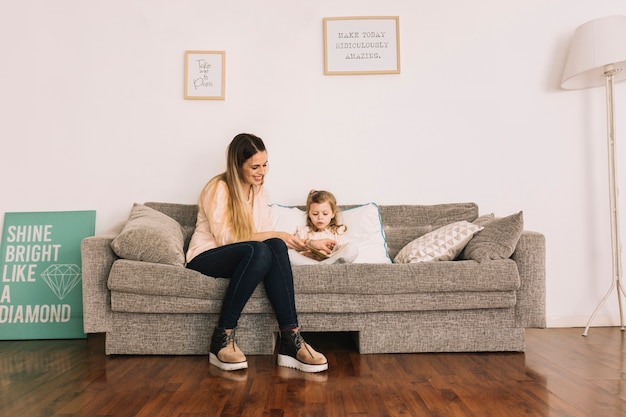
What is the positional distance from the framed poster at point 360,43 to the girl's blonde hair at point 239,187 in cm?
99

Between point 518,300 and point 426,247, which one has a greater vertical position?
point 426,247

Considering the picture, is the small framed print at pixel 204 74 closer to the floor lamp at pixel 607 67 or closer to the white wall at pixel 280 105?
the white wall at pixel 280 105

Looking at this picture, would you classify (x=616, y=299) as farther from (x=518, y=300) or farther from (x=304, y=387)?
(x=304, y=387)

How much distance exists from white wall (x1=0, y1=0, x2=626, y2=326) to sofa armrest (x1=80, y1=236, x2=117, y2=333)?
2.74 ft

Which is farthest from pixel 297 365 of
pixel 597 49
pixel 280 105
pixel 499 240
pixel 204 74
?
pixel 597 49

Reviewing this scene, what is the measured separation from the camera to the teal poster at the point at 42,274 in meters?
3.07

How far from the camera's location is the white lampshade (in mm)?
2949

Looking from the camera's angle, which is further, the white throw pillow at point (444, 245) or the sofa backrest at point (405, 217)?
the sofa backrest at point (405, 217)

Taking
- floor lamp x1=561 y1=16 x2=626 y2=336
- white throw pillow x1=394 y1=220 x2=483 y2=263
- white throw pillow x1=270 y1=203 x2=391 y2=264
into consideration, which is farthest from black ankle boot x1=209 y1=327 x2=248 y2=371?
floor lamp x1=561 y1=16 x2=626 y2=336

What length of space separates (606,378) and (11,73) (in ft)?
11.4

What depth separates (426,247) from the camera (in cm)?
273

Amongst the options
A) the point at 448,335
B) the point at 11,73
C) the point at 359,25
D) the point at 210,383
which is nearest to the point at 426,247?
the point at 448,335

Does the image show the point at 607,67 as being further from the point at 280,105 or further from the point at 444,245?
the point at 280,105

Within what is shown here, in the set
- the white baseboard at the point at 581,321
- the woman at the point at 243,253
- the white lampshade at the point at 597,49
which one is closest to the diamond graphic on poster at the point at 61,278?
the woman at the point at 243,253
